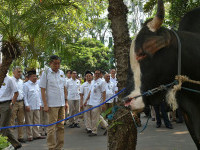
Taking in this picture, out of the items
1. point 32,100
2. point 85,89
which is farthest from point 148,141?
point 32,100

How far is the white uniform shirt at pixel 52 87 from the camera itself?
6.70 m

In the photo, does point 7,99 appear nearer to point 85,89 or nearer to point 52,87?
point 52,87

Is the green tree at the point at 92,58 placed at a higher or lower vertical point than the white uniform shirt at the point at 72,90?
higher

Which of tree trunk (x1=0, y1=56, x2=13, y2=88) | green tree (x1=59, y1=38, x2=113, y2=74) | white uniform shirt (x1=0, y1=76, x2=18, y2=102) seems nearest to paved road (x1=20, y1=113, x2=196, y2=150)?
white uniform shirt (x1=0, y1=76, x2=18, y2=102)

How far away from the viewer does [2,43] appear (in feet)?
21.1

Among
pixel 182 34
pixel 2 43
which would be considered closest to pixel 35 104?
pixel 2 43

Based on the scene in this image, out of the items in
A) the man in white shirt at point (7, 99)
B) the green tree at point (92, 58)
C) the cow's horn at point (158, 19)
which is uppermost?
the green tree at point (92, 58)

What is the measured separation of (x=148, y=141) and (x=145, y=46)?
5.54 meters

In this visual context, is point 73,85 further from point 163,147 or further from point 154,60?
point 154,60

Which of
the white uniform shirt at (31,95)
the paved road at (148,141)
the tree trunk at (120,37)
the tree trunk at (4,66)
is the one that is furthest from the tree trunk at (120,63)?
the white uniform shirt at (31,95)

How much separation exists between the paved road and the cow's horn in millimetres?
4675

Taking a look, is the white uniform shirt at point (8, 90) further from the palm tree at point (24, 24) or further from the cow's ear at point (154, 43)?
the cow's ear at point (154, 43)

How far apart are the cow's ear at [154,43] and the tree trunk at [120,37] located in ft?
7.02

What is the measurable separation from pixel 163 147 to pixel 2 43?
452 cm
